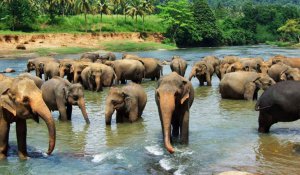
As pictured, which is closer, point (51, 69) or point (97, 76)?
point (97, 76)

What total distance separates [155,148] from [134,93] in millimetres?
2792

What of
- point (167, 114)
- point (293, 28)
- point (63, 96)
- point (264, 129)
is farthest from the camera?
point (293, 28)

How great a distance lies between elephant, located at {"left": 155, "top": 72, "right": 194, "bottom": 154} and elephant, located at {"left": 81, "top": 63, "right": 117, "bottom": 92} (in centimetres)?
1027

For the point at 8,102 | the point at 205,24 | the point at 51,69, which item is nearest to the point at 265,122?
the point at 8,102

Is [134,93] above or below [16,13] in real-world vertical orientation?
below

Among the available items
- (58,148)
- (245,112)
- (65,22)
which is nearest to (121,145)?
(58,148)

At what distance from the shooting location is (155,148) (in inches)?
422

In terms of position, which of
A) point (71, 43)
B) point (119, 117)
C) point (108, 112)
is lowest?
point (71, 43)

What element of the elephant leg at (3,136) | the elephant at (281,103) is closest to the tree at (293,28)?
the elephant at (281,103)

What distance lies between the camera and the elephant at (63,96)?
1330 centimetres

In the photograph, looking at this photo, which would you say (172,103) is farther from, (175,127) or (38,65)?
(38,65)

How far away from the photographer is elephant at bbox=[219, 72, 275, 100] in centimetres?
1717

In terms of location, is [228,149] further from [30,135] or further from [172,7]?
[172,7]

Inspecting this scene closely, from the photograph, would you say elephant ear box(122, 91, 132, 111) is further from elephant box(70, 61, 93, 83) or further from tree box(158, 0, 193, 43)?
tree box(158, 0, 193, 43)
